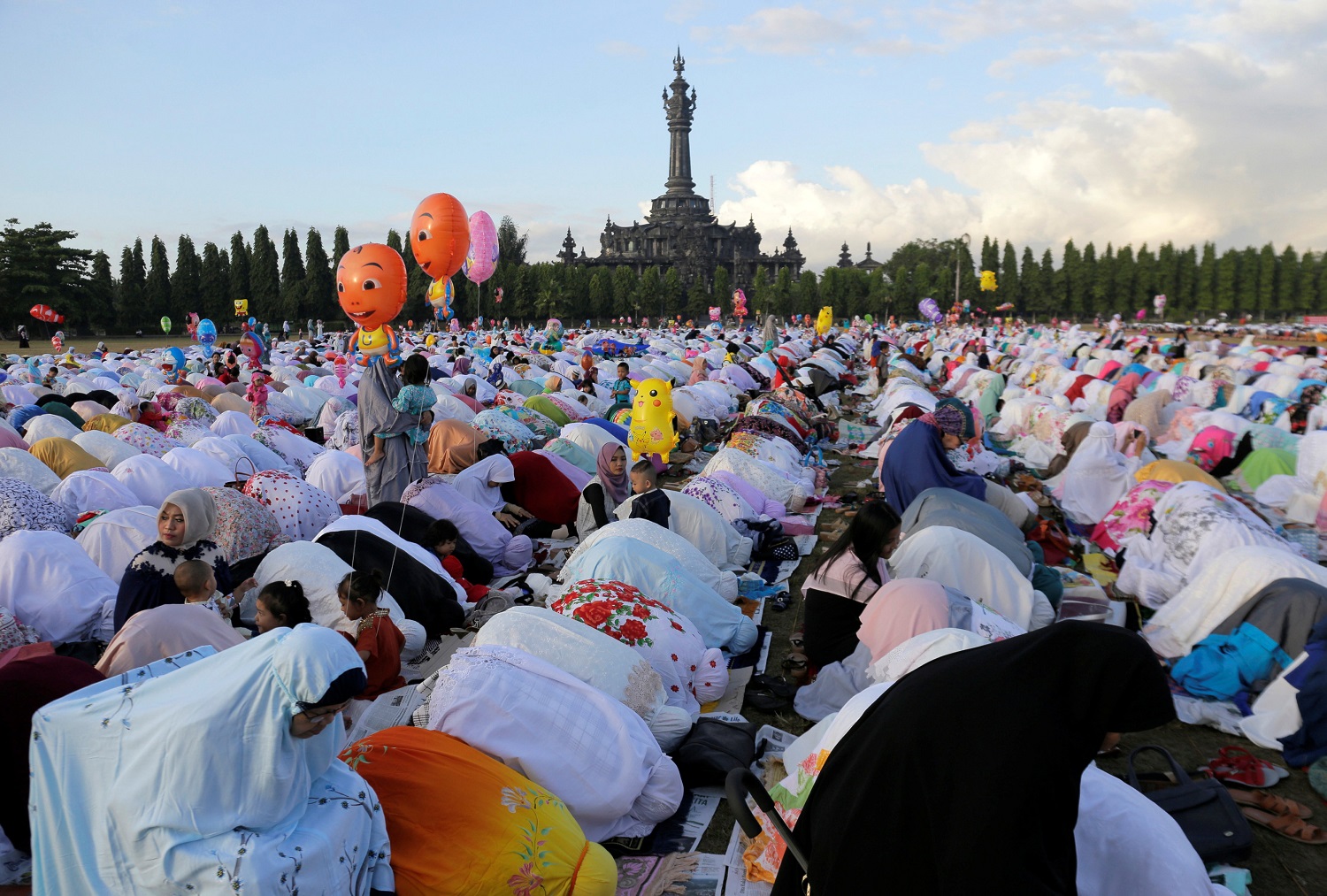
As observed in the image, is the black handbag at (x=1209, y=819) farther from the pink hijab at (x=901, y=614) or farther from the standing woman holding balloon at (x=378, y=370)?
the standing woman holding balloon at (x=378, y=370)

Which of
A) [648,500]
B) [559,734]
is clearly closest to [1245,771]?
[559,734]

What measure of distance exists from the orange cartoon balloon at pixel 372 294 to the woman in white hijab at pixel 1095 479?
227 inches

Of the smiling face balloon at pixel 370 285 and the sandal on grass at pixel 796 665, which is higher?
the smiling face balloon at pixel 370 285

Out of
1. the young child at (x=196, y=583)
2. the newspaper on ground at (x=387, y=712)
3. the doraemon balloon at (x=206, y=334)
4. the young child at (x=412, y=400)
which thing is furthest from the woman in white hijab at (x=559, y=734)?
the doraemon balloon at (x=206, y=334)

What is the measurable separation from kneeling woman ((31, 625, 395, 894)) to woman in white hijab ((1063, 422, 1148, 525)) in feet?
22.7

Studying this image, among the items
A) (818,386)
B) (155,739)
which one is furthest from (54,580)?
(818,386)

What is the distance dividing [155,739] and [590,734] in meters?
1.30

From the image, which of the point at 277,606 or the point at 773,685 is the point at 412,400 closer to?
the point at 277,606

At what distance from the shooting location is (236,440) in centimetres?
778

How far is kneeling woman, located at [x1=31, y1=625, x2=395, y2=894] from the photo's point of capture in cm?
201

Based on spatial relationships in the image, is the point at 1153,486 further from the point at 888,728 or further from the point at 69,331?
the point at 69,331

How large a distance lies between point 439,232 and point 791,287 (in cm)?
5134

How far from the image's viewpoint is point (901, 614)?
3553 millimetres

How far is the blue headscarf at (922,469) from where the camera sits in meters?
6.21
